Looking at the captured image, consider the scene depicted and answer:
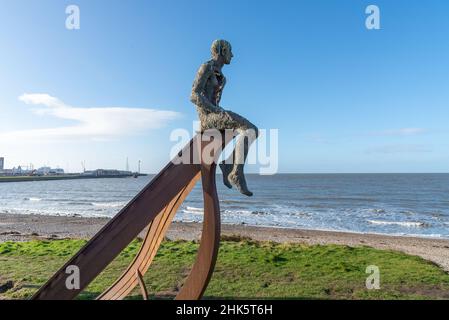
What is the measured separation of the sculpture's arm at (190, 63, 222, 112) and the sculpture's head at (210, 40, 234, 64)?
9.1 inches


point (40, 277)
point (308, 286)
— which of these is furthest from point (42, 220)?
point (308, 286)

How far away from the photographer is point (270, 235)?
1930cm

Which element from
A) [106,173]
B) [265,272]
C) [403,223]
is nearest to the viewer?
[265,272]

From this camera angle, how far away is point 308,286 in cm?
767

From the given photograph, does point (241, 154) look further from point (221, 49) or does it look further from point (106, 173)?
point (106, 173)

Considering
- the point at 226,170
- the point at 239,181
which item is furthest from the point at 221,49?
the point at 239,181

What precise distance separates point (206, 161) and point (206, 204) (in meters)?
0.54

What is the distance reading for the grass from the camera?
287 inches

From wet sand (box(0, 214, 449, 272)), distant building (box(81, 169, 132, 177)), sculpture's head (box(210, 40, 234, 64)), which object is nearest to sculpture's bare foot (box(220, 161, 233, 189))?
sculpture's head (box(210, 40, 234, 64))

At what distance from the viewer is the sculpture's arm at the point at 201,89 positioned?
457 centimetres

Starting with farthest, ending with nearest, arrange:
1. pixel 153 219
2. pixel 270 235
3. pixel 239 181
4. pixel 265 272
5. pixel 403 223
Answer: pixel 403 223 → pixel 270 235 → pixel 265 272 → pixel 153 219 → pixel 239 181

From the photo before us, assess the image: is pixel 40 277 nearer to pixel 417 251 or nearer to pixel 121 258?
pixel 121 258

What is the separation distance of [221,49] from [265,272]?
591 centimetres

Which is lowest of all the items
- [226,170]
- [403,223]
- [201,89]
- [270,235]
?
[403,223]
